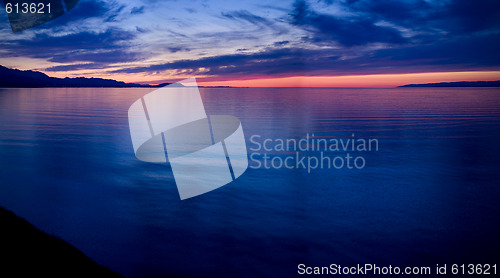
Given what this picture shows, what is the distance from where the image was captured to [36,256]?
4.41 metres

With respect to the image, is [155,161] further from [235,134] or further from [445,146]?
[445,146]

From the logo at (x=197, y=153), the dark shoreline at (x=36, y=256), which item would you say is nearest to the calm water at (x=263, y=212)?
the logo at (x=197, y=153)

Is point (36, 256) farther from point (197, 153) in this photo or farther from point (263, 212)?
point (197, 153)

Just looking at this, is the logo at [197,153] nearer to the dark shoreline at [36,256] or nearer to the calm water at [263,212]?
the calm water at [263,212]

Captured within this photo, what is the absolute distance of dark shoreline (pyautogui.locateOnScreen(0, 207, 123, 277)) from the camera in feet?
13.1

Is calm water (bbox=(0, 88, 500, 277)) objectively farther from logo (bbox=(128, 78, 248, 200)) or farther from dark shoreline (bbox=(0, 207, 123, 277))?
dark shoreline (bbox=(0, 207, 123, 277))

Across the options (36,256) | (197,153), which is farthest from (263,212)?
(197,153)

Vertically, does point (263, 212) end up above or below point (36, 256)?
below

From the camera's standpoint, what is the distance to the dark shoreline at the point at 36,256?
3.98 meters

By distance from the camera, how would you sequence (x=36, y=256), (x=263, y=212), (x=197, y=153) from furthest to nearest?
(x=197, y=153) < (x=263, y=212) < (x=36, y=256)

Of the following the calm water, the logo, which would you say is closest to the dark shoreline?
the calm water

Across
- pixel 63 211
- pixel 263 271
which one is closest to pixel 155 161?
pixel 63 211

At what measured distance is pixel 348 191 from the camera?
1010 centimetres

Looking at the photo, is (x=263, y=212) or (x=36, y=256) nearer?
(x=36, y=256)
